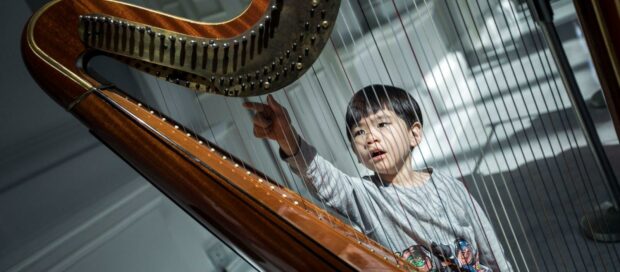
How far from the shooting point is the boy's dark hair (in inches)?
38.2

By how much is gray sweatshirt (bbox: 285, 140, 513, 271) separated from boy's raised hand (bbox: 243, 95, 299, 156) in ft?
0.06

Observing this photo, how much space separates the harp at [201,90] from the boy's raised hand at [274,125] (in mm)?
60

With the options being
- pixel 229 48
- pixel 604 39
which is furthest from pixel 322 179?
pixel 604 39

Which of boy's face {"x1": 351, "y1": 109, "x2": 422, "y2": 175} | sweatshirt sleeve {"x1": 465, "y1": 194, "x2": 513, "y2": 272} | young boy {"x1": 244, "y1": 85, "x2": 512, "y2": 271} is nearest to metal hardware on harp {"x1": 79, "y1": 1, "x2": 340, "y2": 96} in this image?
young boy {"x1": 244, "y1": 85, "x2": 512, "y2": 271}

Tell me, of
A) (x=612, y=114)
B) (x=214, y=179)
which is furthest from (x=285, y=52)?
(x=612, y=114)

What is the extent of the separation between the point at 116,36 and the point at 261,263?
35 centimetres

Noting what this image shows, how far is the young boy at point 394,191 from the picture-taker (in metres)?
0.93

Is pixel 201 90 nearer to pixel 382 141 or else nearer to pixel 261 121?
pixel 261 121

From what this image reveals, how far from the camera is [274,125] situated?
98 centimetres

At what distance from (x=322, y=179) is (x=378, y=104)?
0.13 meters

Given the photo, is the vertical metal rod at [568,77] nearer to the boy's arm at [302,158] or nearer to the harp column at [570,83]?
the harp column at [570,83]

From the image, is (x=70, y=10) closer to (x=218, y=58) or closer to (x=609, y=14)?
(x=218, y=58)

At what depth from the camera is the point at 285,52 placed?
0.79 metres

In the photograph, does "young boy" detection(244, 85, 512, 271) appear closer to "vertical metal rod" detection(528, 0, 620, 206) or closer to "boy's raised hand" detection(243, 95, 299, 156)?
"boy's raised hand" detection(243, 95, 299, 156)
